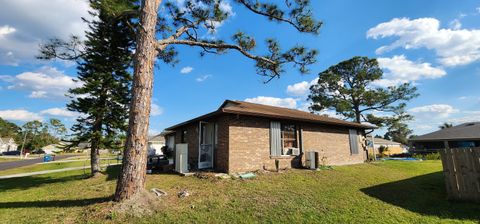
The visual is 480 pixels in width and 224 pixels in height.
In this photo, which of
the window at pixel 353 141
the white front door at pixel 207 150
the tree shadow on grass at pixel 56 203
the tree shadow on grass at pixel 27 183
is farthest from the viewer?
the window at pixel 353 141

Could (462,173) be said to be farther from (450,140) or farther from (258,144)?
(450,140)

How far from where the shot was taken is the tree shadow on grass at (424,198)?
5.85 meters

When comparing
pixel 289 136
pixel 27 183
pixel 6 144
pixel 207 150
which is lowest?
pixel 27 183

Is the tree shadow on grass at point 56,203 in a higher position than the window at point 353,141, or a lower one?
lower

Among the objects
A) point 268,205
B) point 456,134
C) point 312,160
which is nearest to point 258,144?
point 312,160

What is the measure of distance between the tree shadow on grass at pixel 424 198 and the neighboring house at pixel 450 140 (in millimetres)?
21407

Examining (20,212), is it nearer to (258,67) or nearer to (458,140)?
(258,67)

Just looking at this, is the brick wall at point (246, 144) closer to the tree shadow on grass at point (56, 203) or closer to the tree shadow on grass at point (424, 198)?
the tree shadow on grass at point (424, 198)

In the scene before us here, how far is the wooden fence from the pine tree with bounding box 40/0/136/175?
13.6 m

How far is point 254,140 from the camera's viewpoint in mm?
10336

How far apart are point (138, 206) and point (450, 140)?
33.1 meters

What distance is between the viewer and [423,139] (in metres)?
28.0

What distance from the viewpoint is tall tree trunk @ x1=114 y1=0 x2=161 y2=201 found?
5590 mm

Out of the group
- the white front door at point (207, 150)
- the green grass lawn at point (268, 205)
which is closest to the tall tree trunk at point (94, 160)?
the green grass lawn at point (268, 205)
